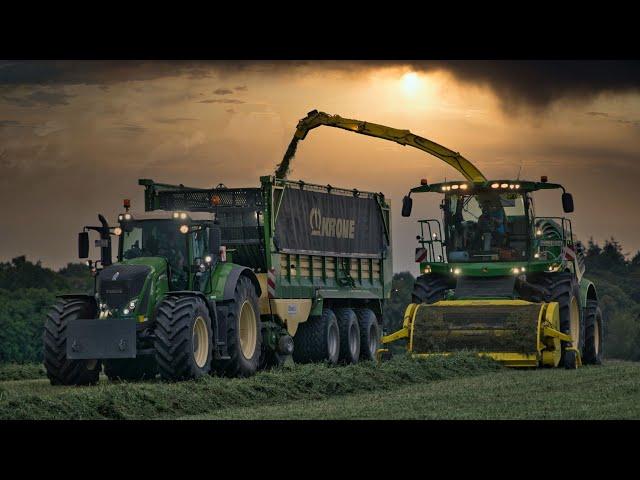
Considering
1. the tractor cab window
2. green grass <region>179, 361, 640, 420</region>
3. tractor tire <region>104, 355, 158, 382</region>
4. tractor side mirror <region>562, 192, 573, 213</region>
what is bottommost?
green grass <region>179, 361, 640, 420</region>

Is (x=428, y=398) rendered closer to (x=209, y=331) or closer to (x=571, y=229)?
(x=209, y=331)

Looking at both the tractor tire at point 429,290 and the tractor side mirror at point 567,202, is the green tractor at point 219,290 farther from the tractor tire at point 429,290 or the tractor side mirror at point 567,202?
the tractor side mirror at point 567,202

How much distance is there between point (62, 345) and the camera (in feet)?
62.5

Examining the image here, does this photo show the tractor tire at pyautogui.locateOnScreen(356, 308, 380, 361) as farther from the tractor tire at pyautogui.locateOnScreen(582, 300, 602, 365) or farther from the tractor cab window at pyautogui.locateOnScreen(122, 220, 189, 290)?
the tractor cab window at pyautogui.locateOnScreen(122, 220, 189, 290)

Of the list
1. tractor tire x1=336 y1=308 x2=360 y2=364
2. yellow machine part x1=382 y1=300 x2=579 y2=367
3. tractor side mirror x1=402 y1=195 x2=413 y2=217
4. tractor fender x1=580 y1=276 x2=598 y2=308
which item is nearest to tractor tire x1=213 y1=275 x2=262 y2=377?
yellow machine part x1=382 y1=300 x2=579 y2=367

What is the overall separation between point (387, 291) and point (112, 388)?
41.0 ft

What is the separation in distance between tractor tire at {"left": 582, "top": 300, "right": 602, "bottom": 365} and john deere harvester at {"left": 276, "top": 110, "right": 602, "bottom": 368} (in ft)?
0.06

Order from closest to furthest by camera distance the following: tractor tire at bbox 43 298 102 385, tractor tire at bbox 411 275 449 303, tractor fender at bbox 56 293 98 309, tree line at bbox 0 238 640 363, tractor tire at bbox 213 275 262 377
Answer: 1. tractor tire at bbox 43 298 102 385
2. tractor fender at bbox 56 293 98 309
3. tractor tire at bbox 213 275 262 377
4. tractor tire at bbox 411 275 449 303
5. tree line at bbox 0 238 640 363

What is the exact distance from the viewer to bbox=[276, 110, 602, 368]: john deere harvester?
22.6m

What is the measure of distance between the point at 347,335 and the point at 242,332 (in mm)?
5132

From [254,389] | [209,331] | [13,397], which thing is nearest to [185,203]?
[209,331]

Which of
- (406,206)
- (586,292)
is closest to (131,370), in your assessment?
(406,206)

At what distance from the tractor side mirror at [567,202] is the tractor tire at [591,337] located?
3.37 meters

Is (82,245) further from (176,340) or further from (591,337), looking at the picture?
(591,337)
